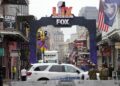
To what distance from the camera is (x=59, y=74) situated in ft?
112

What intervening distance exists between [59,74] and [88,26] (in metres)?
22.9

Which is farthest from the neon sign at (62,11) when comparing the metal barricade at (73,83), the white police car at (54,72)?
the metal barricade at (73,83)

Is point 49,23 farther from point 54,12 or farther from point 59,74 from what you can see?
point 59,74

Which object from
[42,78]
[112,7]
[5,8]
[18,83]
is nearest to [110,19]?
[112,7]

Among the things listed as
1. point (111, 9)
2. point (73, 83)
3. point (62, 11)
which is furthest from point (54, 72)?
point (62, 11)

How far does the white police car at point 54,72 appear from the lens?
112 ft

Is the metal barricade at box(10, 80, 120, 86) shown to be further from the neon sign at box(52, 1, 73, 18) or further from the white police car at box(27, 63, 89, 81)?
Answer: the neon sign at box(52, 1, 73, 18)

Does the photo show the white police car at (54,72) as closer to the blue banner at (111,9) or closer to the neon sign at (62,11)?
the blue banner at (111,9)

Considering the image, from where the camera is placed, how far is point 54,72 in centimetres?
3434

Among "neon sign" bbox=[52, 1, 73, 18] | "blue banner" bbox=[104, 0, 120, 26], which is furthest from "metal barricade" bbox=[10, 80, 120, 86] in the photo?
"neon sign" bbox=[52, 1, 73, 18]

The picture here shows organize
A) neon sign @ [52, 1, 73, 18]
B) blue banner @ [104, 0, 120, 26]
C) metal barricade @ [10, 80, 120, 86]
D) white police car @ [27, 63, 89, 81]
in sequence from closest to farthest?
metal barricade @ [10, 80, 120, 86] < blue banner @ [104, 0, 120, 26] < white police car @ [27, 63, 89, 81] < neon sign @ [52, 1, 73, 18]

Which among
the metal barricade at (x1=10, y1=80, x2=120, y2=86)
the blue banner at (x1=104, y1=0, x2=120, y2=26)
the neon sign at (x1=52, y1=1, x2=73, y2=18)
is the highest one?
the neon sign at (x1=52, y1=1, x2=73, y2=18)

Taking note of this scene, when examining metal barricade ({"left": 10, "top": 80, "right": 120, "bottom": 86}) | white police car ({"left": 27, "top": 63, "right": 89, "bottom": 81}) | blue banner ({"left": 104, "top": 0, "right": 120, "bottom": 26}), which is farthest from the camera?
white police car ({"left": 27, "top": 63, "right": 89, "bottom": 81})

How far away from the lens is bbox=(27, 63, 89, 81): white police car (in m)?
34.2
